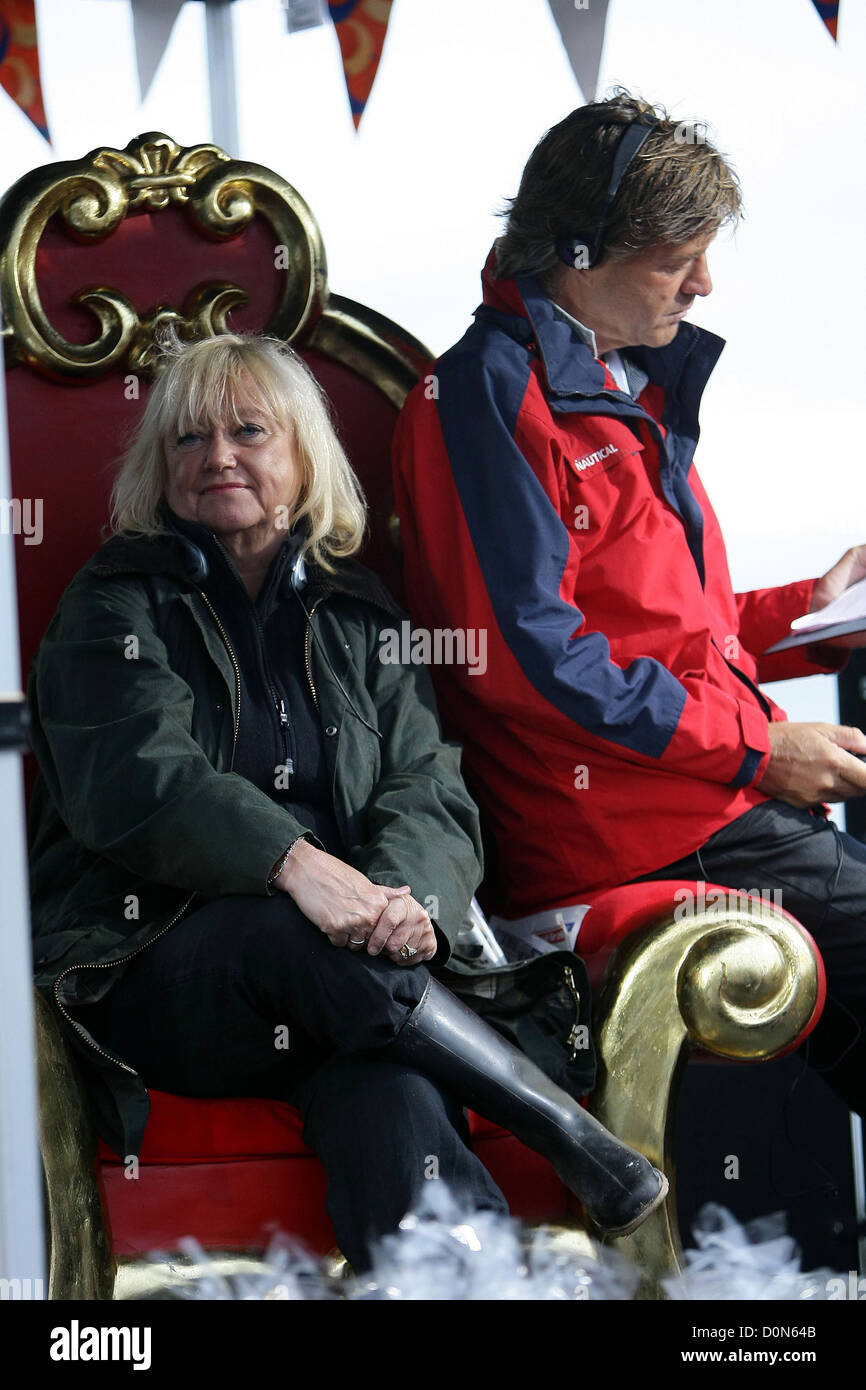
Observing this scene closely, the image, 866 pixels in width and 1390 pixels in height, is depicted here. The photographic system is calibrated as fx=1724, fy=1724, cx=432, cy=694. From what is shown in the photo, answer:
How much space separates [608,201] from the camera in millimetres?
2438

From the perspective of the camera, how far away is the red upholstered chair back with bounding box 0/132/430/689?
253 cm

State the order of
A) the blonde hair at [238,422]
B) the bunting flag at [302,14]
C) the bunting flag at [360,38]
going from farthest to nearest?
1. the bunting flag at [302,14]
2. the bunting flag at [360,38]
3. the blonde hair at [238,422]

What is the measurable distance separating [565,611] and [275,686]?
0.40 m

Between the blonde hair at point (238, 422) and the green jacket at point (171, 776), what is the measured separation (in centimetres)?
7

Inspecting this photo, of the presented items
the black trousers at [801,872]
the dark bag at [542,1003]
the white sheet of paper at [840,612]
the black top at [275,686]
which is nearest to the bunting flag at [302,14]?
the black top at [275,686]

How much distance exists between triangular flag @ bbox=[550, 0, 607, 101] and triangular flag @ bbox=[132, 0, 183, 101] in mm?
663

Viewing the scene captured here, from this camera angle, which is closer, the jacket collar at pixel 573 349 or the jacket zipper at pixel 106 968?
the jacket zipper at pixel 106 968

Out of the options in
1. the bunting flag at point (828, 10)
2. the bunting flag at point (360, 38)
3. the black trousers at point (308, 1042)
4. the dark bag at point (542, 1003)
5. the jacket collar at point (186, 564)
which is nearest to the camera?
the black trousers at point (308, 1042)

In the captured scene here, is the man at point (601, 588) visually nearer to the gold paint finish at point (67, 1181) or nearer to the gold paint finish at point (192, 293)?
the gold paint finish at point (192, 293)

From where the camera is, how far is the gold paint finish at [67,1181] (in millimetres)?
1949

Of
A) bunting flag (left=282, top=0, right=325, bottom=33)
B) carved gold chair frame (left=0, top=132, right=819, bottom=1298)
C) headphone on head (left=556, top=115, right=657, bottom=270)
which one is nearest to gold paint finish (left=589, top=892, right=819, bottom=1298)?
carved gold chair frame (left=0, top=132, right=819, bottom=1298)

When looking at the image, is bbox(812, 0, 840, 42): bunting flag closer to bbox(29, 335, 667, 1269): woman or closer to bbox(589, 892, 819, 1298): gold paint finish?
bbox(29, 335, 667, 1269): woman
